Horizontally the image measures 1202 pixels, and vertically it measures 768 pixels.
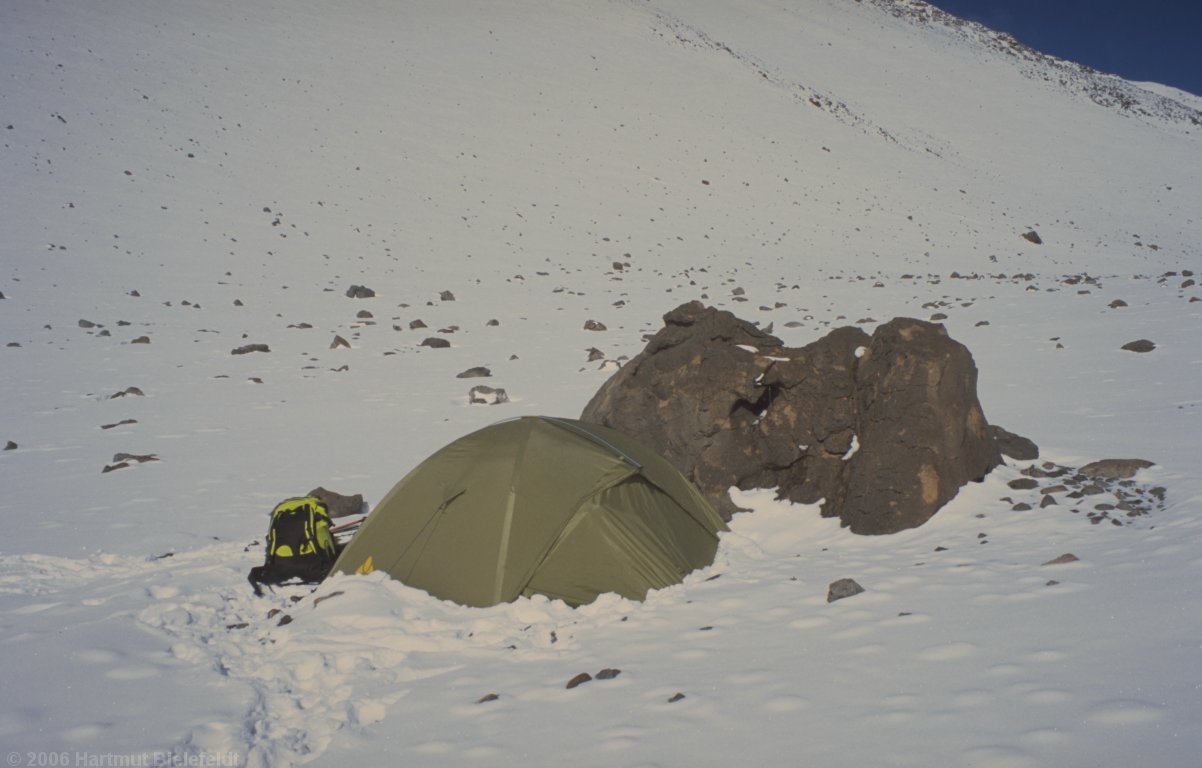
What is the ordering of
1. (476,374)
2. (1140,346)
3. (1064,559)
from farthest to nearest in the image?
(476,374), (1140,346), (1064,559)

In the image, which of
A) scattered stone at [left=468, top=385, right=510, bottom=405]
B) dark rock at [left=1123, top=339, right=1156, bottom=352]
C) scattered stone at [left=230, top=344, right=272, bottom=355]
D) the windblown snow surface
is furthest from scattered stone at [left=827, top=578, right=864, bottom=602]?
scattered stone at [left=230, top=344, right=272, bottom=355]

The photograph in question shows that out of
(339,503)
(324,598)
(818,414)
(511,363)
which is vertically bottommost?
(324,598)

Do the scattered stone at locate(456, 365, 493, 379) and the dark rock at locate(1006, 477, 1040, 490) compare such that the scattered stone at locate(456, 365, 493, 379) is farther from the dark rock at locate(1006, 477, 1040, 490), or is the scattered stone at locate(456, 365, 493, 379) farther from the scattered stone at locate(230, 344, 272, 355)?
the dark rock at locate(1006, 477, 1040, 490)

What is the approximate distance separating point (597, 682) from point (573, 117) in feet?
123

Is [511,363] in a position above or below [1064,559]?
above

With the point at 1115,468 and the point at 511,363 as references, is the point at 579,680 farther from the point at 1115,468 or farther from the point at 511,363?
the point at 511,363

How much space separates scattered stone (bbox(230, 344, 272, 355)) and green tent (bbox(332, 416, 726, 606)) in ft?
33.9

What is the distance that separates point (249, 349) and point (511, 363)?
17.2 feet

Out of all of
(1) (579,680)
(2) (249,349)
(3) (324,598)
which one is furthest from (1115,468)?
(2) (249,349)

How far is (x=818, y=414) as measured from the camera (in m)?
8.09

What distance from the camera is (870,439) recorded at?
763cm

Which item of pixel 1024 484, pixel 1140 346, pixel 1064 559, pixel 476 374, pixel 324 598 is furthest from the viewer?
pixel 476 374

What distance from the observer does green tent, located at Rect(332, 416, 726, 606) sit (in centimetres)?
636

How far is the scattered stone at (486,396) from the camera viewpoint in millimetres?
12469
